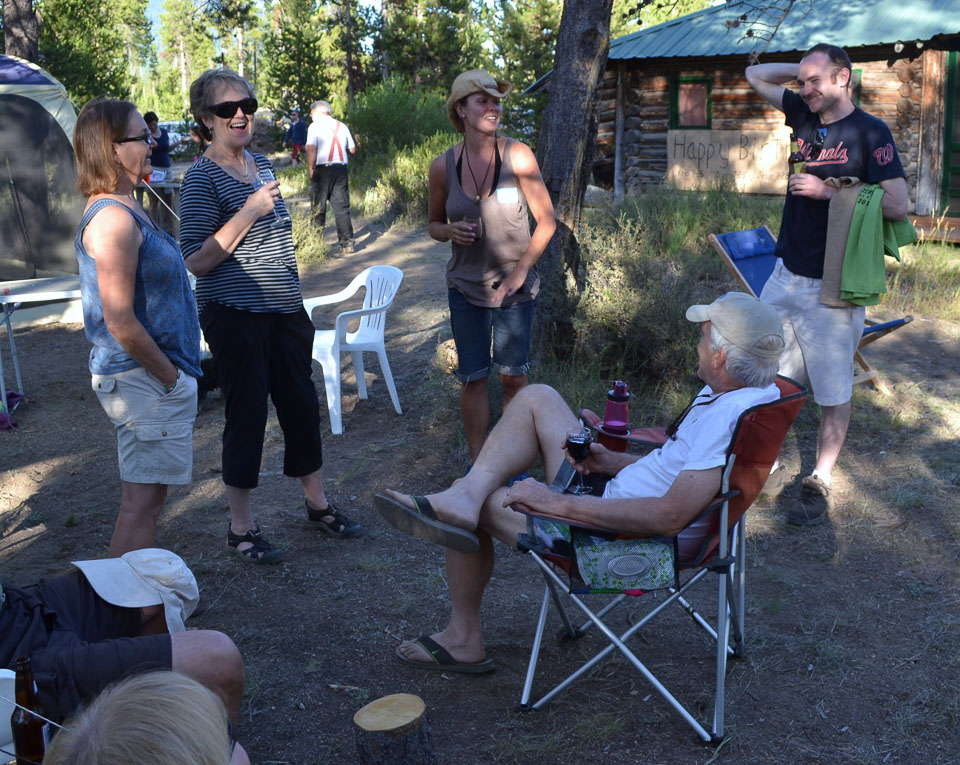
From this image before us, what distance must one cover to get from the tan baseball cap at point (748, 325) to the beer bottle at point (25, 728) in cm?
190

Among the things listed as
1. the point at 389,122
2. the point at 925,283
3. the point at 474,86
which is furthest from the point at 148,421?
the point at 389,122

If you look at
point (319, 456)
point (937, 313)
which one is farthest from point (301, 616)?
point (937, 313)

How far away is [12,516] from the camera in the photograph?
4.48 meters

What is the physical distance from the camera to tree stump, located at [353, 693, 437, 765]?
7.24 feet

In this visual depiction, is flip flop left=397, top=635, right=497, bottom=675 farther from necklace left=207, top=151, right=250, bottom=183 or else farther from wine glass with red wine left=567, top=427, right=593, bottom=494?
necklace left=207, top=151, right=250, bottom=183

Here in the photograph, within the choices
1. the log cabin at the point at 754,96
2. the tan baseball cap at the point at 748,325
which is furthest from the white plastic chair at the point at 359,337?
the log cabin at the point at 754,96

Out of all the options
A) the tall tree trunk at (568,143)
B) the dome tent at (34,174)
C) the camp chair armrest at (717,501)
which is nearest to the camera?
the camp chair armrest at (717,501)

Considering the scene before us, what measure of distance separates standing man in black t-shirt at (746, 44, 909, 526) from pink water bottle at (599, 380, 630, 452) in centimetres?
127

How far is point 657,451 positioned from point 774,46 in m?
11.8

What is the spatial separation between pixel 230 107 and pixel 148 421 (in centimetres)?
117

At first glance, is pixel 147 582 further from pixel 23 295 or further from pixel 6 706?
pixel 23 295

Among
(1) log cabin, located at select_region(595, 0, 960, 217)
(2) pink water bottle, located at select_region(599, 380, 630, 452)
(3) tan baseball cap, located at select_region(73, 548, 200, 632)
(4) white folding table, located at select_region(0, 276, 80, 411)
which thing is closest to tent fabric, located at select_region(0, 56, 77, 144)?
(4) white folding table, located at select_region(0, 276, 80, 411)

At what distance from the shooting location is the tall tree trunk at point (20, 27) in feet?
40.2

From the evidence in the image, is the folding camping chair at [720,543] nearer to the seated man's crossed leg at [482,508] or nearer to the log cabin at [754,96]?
the seated man's crossed leg at [482,508]
